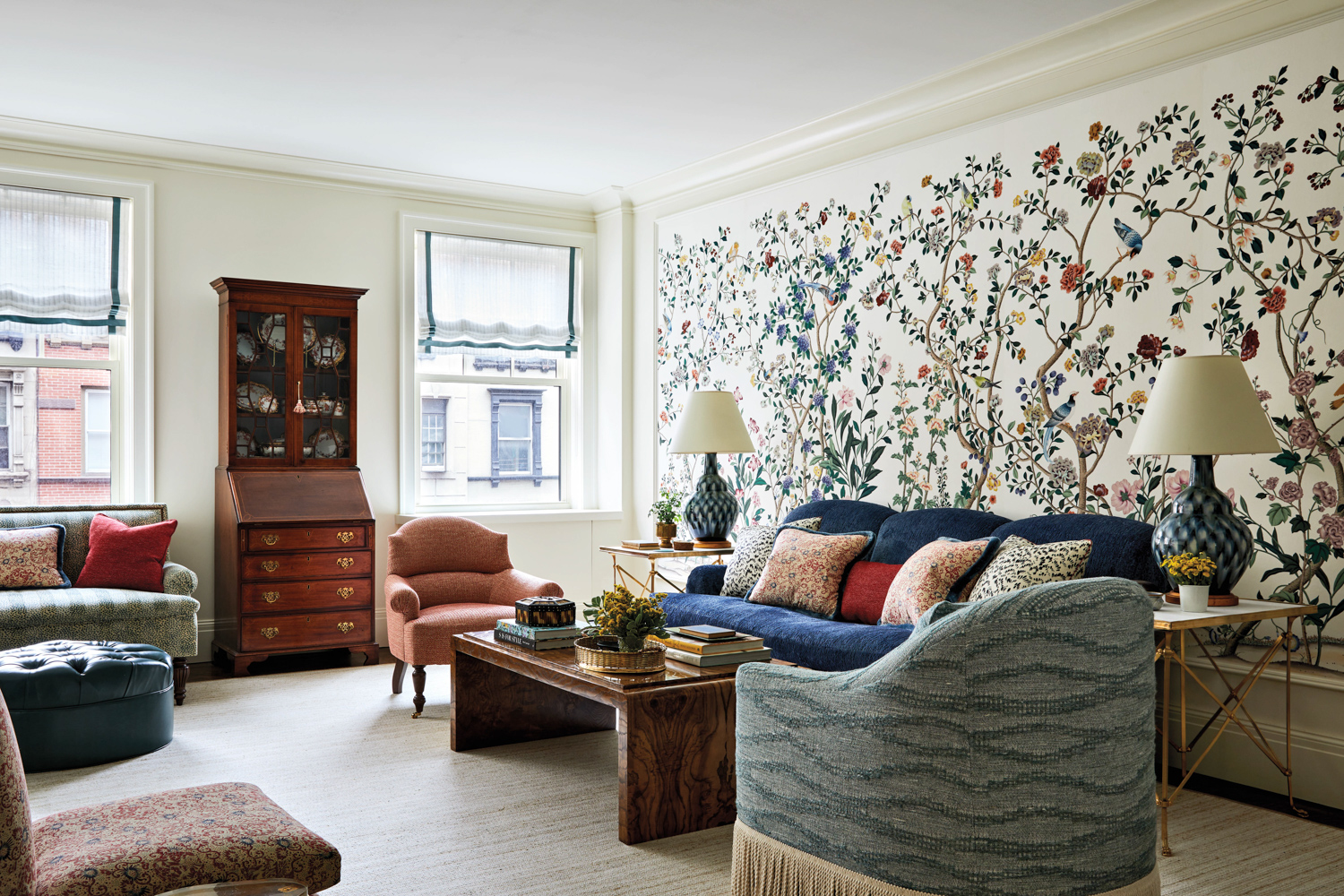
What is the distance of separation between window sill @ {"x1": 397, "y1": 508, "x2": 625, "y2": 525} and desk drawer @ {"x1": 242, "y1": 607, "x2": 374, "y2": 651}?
0.88m

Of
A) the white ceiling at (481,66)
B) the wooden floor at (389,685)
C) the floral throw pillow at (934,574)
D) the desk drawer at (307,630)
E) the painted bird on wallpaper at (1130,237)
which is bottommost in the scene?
the wooden floor at (389,685)

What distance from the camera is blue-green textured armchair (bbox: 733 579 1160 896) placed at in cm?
198

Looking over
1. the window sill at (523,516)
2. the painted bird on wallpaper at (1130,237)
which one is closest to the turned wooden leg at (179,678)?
the window sill at (523,516)

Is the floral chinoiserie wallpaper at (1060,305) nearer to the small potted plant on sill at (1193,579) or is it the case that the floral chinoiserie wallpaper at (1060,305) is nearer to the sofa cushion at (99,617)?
the small potted plant on sill at (1193,579)

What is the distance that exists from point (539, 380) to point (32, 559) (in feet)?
10.2

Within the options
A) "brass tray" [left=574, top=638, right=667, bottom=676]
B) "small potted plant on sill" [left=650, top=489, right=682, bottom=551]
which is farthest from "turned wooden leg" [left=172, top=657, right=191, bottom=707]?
"brass tray" [left=574, top=638, right=667, bottom=676]

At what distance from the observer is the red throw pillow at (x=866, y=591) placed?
4312 mm

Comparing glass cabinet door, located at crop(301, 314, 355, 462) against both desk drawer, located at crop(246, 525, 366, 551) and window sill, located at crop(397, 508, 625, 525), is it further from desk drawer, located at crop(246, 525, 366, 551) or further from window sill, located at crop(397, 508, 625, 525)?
window sill, located at crop(397, 508, 625, 525)

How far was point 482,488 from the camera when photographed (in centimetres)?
688

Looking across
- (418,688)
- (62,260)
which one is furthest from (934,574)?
(62,260)

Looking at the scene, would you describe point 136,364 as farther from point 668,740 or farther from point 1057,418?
point 1057,418

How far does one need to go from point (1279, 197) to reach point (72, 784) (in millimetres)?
4543

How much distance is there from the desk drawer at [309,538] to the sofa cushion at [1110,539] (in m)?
3.48

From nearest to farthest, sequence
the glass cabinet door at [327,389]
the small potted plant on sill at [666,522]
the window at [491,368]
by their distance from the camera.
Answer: the small potted plant on sill at [666,522], the glass cabinet door at [327,389], the window at [491,368]
